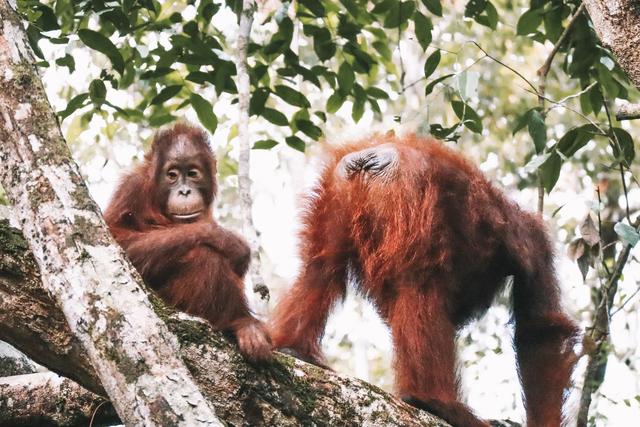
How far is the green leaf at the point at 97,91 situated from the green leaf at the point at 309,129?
1315 mm

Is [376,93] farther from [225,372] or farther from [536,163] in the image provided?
[225,372]

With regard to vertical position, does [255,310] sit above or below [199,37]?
below

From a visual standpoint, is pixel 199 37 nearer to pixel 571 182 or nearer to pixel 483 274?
pixel 483 274

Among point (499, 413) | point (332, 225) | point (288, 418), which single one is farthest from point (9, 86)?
point (499, 413)

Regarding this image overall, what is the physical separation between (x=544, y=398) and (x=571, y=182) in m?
7.02

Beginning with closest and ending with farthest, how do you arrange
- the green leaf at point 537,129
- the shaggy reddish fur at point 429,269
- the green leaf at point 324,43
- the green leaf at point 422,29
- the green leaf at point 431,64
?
the shaggy reddish fur at point 429,269 → the green leaf at point 537,129 → the green leaf at point 431,64 → the green leaf at point 422,29 → the green leaf at point 324,43

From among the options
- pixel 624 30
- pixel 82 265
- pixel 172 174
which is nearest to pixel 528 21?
pixel 172 174

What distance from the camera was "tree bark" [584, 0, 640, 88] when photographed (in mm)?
2812

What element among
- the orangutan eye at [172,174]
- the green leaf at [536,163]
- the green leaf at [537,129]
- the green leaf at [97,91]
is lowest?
the orangutan eye at [172,174]

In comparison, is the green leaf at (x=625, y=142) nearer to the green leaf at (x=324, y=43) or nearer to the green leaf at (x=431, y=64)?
the green leaf at (x=431, y=64)

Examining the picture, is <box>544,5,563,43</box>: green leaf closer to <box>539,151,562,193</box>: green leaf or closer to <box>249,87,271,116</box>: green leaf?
<box>539,151,562,193</box>: green leaf

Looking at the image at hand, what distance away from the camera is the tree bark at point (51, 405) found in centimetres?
371

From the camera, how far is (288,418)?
10.2 feet

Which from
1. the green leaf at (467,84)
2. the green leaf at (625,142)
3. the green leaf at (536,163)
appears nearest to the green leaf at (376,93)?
the green leaf at (467,84)
